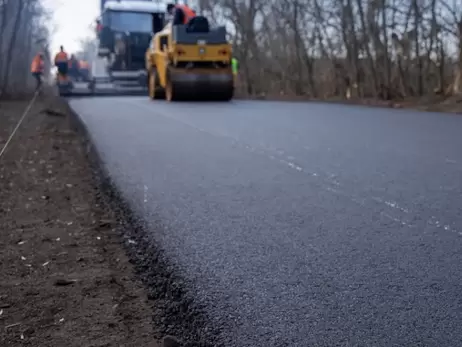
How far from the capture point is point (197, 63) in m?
19.0

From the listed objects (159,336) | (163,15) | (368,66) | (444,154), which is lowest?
(159,336)

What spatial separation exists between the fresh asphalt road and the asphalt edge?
0.07 meters

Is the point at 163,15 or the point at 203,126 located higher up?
the point at 163,15

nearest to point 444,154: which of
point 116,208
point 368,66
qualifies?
point 116,208

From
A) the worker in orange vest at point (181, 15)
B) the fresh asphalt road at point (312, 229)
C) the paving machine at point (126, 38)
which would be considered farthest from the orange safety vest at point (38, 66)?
the fresh asphalt road at point (312, 229)

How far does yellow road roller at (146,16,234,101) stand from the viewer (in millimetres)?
18672

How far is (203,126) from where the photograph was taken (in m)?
10.5

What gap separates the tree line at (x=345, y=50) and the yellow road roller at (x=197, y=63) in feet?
14.7

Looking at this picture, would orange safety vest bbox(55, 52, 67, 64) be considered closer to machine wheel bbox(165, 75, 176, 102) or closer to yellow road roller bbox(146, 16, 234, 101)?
yellow road roller bbox(146, 16, 234, 101)

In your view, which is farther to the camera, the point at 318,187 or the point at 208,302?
the point at 318,187

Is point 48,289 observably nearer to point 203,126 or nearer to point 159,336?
point 159,336

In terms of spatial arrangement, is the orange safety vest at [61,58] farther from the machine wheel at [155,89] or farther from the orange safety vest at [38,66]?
the machine wheel at [155,89]

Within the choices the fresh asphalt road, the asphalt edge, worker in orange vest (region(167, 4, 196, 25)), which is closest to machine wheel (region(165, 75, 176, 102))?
worker in orange vest (region(167, 4, 196, 25))

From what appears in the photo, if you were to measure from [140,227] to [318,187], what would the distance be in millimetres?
1534
